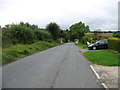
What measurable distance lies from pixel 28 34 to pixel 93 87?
21937 millimetres

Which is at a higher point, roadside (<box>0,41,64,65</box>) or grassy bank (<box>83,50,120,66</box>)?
roadside (<box>0,41,64,65</box>)

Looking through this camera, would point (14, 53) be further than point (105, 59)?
Yes

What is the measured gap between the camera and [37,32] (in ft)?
113

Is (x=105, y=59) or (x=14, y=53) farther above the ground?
(x=14, y=53)

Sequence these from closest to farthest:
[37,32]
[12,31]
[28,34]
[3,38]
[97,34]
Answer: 1. [3,38]
2. [12,31]
3. [28,34]
4. [37,32]
5. [97,34]

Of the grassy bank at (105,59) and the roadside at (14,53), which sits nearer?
the grassy bank at (105,59)

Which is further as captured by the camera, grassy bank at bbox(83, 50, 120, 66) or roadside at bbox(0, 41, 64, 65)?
→ roadside at bbox(0, 41, 64, 65)

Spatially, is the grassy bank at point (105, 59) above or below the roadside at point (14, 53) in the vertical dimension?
below

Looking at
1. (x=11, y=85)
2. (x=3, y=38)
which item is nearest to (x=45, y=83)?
(x=11, y=85)

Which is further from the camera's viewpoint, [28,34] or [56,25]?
[56,25]

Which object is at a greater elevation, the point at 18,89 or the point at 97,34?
the point at 97,34

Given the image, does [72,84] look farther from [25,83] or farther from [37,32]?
[37,32]

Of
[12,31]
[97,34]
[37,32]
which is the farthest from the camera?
[97,34]

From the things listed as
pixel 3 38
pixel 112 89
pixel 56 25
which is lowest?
pixel 112 89
